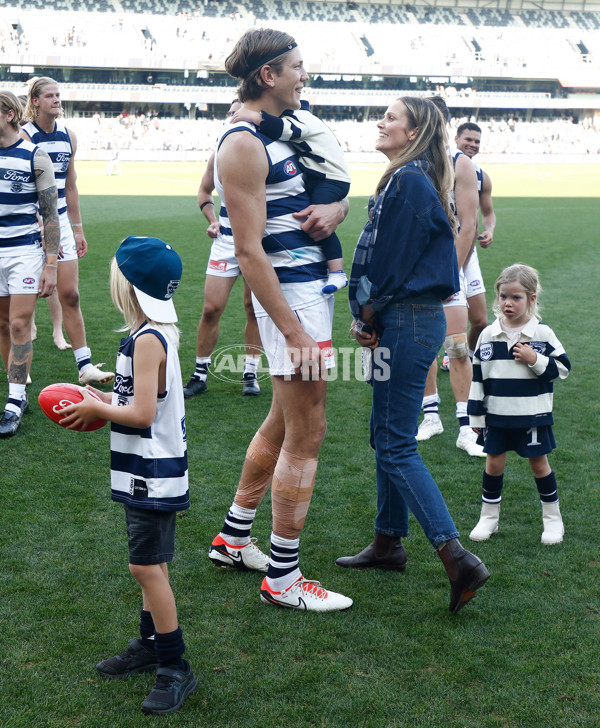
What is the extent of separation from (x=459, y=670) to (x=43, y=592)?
5.60ft

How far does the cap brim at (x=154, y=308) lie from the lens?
2.48m

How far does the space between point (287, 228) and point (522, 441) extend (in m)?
1.58

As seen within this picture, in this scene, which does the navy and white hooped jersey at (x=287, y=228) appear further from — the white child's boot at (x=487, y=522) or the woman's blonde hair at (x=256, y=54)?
the white child's boot at (x=487, y=522)

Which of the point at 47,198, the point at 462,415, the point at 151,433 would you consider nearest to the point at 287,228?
the point at 151,433

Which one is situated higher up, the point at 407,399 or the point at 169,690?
the point at 407,399

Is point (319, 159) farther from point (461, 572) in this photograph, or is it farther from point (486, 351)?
point (461, 572)

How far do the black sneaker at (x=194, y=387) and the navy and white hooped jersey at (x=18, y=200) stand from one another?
163 cm

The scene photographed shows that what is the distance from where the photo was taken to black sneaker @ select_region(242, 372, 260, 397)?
6.29 m

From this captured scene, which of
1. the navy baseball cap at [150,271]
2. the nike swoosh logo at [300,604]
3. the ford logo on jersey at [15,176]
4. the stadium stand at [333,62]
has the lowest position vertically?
the nike swoosh logo at [300,604]

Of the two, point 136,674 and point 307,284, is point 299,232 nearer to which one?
point 307,284

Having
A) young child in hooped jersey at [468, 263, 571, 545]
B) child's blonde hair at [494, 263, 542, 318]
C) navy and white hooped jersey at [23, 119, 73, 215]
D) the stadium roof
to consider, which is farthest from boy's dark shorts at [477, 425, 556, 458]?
the stadium roof

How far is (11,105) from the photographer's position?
4.91m

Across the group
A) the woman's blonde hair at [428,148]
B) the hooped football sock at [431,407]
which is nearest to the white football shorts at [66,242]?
the hooped football sock at [431,407]

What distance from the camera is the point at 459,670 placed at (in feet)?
8.92
